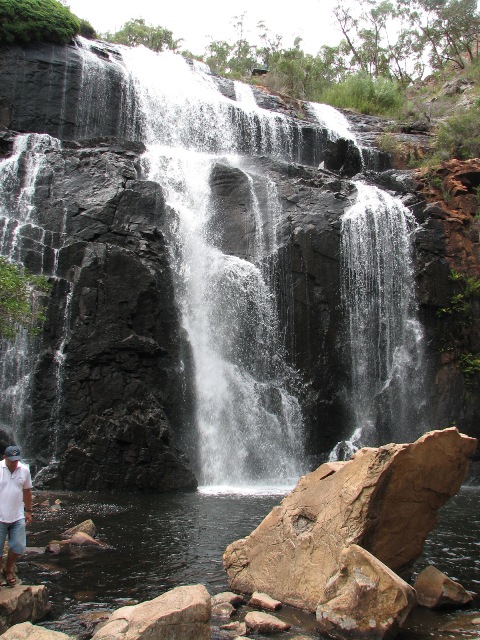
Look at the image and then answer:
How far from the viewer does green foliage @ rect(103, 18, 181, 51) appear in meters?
47.7

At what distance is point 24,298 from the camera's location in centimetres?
1446

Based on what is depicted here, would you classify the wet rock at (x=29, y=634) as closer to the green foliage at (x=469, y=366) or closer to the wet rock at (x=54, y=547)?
the wet rock at (x=54, y=547)

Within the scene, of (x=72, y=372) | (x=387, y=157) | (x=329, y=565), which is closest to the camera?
(x=329, y=565)

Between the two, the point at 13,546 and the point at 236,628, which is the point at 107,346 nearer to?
the point at 13,546

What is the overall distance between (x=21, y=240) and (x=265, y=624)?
604 inches

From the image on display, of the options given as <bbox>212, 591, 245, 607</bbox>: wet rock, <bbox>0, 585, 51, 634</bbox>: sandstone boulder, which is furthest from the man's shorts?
<bbox>212, 591, 245, 607</bbox>: wet rock

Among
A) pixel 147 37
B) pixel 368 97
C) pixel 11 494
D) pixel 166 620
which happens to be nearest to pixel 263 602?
pixel 166 620

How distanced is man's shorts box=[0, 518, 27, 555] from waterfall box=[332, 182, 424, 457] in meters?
13.7

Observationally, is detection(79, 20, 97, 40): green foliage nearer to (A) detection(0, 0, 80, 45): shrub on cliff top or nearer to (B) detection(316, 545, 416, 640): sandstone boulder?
(A) detection(0, 0, 80, 45): shrub on cliff top

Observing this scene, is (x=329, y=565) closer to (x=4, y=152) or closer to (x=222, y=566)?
(x=222, y=566)

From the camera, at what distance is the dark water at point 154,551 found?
7.16 m

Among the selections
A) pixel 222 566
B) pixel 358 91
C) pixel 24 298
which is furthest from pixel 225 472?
pixel 358 91

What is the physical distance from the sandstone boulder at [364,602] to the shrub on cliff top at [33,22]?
1077 inches

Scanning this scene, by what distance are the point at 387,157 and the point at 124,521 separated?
Answer: 2302cm
